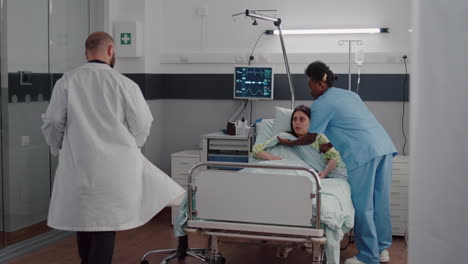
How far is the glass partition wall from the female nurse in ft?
7.22

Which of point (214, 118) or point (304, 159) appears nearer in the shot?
point (304, 159)

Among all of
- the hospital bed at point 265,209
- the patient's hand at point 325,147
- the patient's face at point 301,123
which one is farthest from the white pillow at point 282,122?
the hospital bed at point 265,209

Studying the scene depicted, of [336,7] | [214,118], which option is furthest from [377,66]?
[214,118]

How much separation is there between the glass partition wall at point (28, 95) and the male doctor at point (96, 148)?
133cm

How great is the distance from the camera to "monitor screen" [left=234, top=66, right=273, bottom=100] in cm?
532

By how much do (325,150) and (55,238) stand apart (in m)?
2.41

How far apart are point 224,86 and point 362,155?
2.24 metres

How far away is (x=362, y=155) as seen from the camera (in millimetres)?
3873

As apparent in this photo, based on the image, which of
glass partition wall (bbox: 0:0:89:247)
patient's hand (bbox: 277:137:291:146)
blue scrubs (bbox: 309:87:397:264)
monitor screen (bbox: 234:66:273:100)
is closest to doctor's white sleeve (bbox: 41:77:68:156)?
glass partition wall (bbox: 0:0:89:247)

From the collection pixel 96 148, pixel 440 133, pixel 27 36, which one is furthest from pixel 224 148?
pixel 440 133

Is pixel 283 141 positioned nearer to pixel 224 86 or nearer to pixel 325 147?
pixel 325 147

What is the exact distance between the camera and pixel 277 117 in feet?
15.7

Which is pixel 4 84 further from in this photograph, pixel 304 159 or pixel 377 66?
pixel 377 66

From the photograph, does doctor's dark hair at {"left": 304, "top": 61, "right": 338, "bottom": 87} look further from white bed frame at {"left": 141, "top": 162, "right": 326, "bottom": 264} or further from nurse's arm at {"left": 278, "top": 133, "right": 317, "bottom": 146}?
white bed frame at {"left": 141, "top": 162, "right": 326, "bottom": 264}
